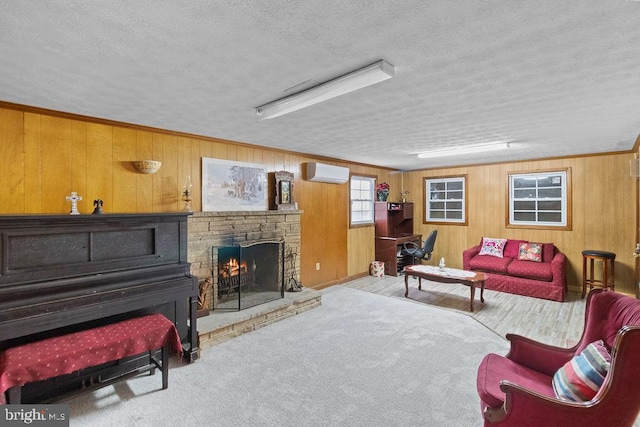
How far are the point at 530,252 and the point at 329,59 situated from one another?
17.7 feet

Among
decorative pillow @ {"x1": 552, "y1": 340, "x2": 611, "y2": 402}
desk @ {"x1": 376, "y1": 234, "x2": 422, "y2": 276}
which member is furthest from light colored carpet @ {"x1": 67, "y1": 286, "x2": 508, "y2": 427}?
desk @ {"x1": 376, "y1": 234, "x2": 422, "y2": 276}

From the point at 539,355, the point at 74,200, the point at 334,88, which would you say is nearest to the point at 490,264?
the point at 539,355

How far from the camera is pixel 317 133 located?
362 cm

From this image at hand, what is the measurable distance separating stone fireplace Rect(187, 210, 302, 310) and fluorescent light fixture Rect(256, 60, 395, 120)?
1.67m

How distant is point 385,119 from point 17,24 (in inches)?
103

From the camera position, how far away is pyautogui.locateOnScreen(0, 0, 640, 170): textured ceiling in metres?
1.33

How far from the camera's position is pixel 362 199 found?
6398 millimetres

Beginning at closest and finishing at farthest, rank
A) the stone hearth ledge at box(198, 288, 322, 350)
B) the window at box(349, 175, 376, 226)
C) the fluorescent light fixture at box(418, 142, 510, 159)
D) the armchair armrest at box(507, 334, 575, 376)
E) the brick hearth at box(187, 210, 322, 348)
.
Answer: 1. the armchair armrest at box(507, 334, 575, 376)
2. the stone hearth ledge at box(198, 288, 322, 350)
3. the brick hearth at box(187, 210, 322, 348)
4. the fluorescent light fixture at box(418, 142, 510, 159)
5. the window at box(349, 175, 376, 226)

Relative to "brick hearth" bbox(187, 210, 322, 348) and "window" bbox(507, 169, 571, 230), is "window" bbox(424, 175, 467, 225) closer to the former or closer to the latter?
"window" bbox(507, 169, 571, 230)

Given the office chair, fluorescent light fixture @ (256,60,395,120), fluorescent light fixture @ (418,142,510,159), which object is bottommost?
the office chair

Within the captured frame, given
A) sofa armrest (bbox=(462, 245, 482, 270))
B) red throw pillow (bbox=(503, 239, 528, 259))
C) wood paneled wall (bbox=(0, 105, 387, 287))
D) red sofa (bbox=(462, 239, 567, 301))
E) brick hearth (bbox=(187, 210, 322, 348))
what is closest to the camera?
wood paneled wall (bbox=(0, 105, 387, 287))

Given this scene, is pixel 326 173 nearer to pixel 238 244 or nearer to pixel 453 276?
pixel 238 244

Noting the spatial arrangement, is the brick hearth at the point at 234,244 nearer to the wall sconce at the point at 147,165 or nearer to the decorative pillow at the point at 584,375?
the wall sconce at the point at 147,165

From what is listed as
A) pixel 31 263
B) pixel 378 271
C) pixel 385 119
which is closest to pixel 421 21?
pixel 385 119
